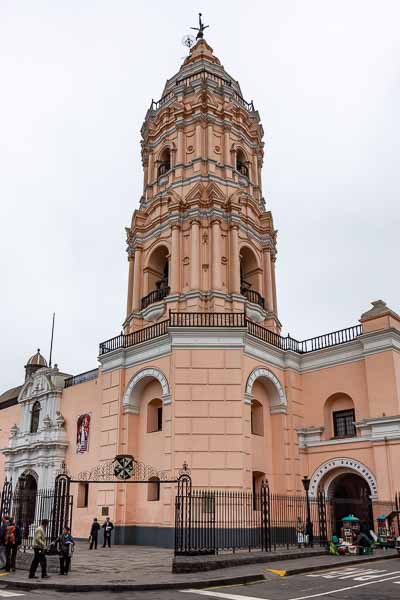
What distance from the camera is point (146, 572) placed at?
1434cm

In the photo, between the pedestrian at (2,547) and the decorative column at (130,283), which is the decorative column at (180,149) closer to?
the decorative column at (130,283)

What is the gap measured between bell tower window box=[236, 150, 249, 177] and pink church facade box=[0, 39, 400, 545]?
0.08m

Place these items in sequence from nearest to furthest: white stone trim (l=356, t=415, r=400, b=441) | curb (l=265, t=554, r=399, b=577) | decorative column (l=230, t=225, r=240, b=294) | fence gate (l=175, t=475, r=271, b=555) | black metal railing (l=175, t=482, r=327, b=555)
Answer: curb (l=265, t=554, r=399, b=577) → black metal railing (l=175, t=482, r=327, b=555) → fence gate (l=175, t=475, r=271, b=555) → white stone trim (l=356, t=415, r=400, b=441) → decorative column (l=230, t=225, r=240, b=294)

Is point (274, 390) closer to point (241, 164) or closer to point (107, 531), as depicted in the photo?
point (107, 531)

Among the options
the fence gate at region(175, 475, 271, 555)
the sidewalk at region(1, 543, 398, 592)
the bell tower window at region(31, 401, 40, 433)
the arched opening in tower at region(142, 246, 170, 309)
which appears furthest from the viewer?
the bell tower window at region(31, 401, 40, 433)

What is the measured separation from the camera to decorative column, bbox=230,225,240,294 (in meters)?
27.0

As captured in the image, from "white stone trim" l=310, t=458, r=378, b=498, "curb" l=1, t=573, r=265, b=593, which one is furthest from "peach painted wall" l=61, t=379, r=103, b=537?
"curb" l=1, t=573, r=265, b=593

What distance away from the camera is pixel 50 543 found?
16750 millimetres

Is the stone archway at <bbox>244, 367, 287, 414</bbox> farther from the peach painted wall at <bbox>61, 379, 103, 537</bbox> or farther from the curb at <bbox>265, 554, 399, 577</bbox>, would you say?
the curb at <bbox>265, 554, 399, 577</bbox>

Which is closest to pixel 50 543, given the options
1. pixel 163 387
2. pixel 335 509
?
pixel 163 387

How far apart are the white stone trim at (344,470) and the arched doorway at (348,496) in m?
0.57

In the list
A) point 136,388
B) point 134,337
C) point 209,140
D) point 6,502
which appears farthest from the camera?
point 209,140

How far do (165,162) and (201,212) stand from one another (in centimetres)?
548

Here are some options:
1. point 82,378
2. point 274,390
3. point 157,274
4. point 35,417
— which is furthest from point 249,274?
point 35,417
